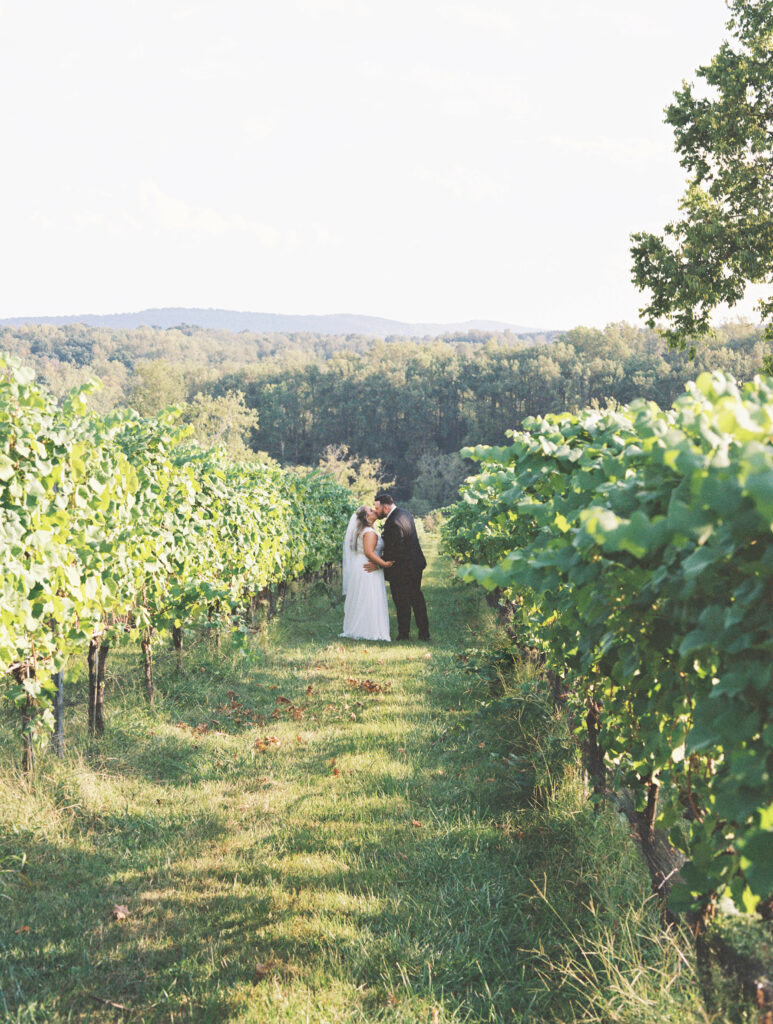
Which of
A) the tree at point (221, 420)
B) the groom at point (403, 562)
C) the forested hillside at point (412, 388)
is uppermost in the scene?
the forested hillside at point (412, 388)

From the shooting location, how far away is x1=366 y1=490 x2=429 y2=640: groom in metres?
10.1

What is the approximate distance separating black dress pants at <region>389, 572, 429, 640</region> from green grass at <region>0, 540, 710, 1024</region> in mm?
4304

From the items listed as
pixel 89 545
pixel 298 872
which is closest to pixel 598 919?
pixel 298 872

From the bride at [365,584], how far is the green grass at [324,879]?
168 inches

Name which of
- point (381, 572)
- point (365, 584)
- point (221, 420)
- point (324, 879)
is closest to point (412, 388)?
point (221, 420)

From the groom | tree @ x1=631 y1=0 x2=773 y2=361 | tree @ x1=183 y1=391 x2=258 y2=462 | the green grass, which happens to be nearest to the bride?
the groom

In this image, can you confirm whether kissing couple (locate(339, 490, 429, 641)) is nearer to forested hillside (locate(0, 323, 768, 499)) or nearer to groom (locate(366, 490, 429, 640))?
groom (locate(366, 490, 429, 640))

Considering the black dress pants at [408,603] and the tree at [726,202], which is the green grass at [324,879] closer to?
the black dress pants at [408,603]

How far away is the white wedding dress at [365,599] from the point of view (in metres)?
10.2

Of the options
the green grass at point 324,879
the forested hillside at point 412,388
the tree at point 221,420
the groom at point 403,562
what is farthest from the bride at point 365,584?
the forested hillside at point 412,388

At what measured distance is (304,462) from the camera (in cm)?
8044

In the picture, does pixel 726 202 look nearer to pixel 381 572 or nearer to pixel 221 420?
pixel 381 572

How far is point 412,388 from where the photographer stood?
82.2 meters

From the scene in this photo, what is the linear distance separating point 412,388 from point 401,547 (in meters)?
74.0
